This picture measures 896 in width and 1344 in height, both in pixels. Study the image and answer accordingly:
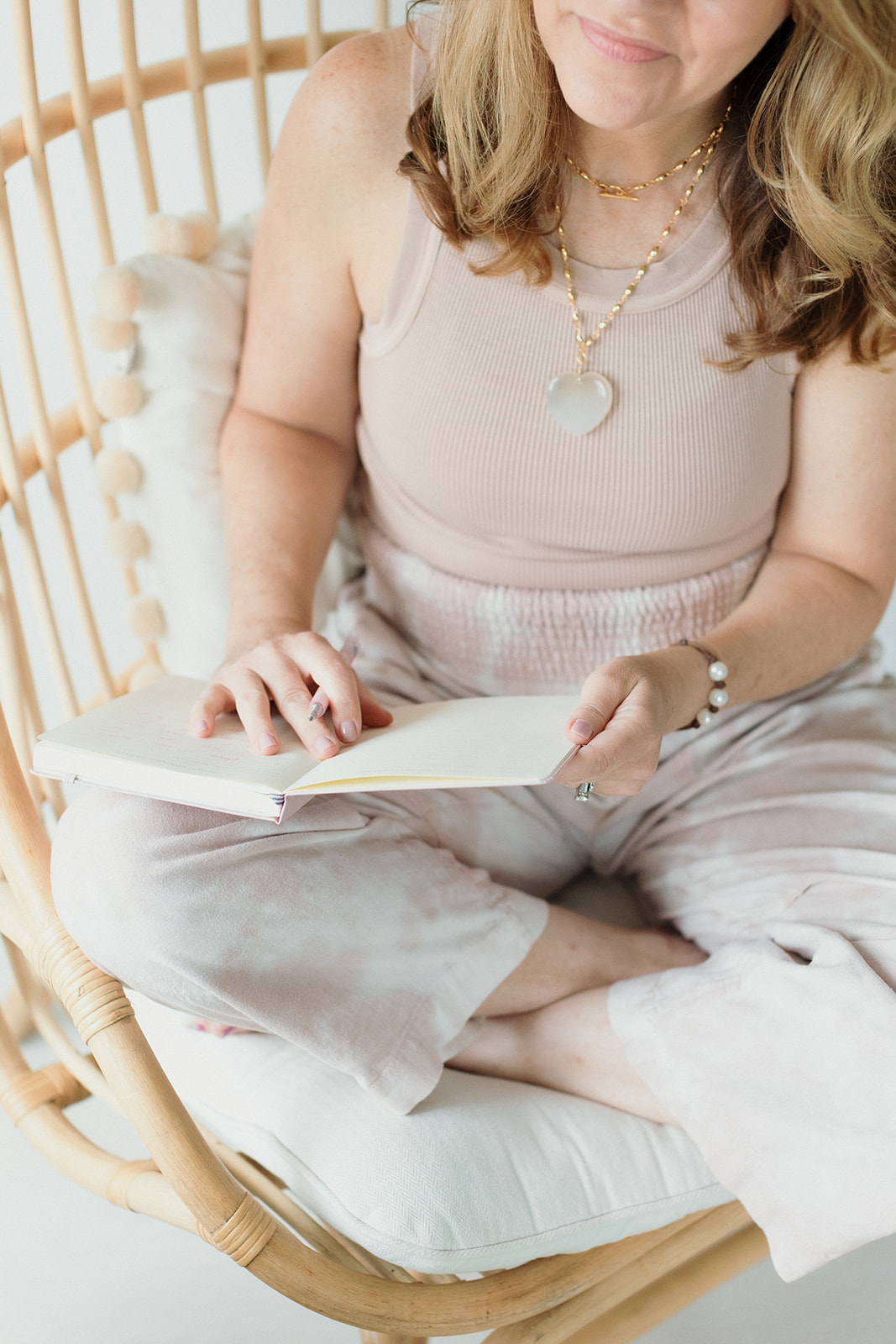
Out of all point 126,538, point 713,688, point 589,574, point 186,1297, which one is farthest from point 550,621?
point 186,1297

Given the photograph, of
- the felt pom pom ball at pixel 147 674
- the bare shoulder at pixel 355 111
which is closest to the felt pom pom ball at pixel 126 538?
the felt pom pom ball at pixel 147 674

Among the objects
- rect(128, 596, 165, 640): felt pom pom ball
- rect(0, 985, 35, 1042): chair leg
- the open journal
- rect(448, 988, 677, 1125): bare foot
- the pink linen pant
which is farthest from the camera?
rect(0, 985, 35, 1042): chair leg

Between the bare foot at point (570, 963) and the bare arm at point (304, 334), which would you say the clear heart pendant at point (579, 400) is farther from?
the bare foot at point (570, 963)

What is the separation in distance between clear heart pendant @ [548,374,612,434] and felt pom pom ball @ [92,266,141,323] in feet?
1.13

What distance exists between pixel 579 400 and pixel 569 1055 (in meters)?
0.48

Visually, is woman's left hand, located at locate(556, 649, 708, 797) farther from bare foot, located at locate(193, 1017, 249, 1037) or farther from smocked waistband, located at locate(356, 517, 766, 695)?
bare foot, located at locate(193, 1017, 249, 1037)

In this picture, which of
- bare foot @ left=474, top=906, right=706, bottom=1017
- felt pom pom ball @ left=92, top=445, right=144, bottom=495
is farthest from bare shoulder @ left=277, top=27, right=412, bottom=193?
bare foot @ left=474, top=906, right=706, bottom=1017

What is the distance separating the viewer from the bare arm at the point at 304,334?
0.95 metres

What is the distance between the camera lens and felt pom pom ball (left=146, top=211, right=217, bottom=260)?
1041mm

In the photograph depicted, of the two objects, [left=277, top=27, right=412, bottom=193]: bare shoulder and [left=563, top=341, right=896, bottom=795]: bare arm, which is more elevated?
[left=277, top=27, right=412, bottom=193]: bare shoulder

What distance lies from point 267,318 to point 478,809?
427 millimetres

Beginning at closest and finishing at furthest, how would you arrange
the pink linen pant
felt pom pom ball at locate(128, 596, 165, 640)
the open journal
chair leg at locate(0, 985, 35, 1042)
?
the open journal → the pink linen pant → felt pom pom ball at locate(128, 596, 165, 640) → chair leg at locate(0, 985, 35, 1042)

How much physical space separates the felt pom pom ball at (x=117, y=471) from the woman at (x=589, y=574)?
0.27 ft

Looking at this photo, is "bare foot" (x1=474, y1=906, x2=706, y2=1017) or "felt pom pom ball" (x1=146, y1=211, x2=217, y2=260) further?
"felt pom pom ball" (x1=146, y1=211, x2=217, y2=260)
